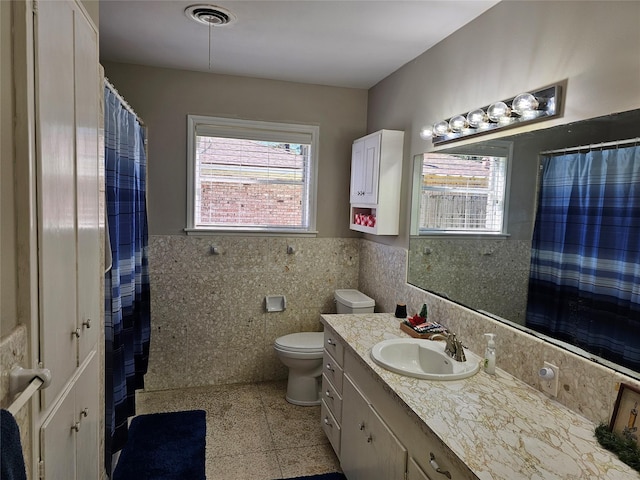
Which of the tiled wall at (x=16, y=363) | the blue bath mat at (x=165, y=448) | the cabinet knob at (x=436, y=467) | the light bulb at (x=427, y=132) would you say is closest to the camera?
the tiled wall at (x=16, y=363)

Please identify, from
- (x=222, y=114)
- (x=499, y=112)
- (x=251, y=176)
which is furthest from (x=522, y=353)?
(x=222, y=114)

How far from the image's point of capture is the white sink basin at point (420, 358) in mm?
1862

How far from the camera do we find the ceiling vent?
2.15 m

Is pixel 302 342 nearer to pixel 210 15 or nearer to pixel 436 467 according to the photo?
pixel 436 467

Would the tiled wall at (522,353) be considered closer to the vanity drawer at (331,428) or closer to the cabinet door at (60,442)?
the vanity drawer at (331,428)

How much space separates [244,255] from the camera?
11.0 ft

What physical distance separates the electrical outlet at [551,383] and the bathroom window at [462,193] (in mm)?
665

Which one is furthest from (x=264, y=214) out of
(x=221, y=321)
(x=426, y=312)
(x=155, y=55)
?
(x=426, y=312)

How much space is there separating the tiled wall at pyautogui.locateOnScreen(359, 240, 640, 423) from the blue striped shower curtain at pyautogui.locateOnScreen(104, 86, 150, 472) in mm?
1741

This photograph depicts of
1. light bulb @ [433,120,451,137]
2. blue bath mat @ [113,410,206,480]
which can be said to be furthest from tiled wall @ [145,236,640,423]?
light bulb @ [433,120,451,137]

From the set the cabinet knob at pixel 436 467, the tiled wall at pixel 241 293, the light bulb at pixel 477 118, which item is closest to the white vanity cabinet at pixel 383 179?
the tiled wall at pixel 241 293

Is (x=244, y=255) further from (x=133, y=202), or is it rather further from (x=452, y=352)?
(x=452, y=352)

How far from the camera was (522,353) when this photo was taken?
1.77 m

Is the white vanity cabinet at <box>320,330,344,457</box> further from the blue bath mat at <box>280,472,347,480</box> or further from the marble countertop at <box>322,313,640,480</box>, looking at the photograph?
the marble countertop at <box>322,313,640,480</box>
